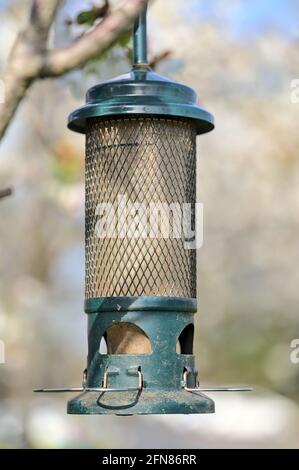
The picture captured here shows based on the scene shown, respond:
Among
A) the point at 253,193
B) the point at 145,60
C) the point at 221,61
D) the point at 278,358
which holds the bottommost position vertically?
the point at 278,358

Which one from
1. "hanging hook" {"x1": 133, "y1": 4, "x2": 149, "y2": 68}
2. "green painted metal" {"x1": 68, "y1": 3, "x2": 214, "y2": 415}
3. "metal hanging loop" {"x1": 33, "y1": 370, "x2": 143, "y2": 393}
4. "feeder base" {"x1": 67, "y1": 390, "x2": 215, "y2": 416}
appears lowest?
A: "feeder base" {"x1": 67, "y1": 390, "x2": 215, "y2": 416}

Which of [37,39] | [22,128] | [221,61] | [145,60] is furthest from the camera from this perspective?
[221,61]

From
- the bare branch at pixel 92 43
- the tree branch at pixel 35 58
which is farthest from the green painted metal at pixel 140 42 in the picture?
the tree branch at pixel 35 58

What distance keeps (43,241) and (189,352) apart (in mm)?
4706

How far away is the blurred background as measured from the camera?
7.79 metres

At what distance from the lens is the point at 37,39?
6.75ft

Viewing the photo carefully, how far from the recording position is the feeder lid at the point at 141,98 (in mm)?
3658

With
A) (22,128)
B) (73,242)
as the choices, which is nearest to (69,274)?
(73,242)

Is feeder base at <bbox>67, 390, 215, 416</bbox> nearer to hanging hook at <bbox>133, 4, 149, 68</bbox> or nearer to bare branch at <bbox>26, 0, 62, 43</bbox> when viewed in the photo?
hanging hook at <bbox>133, 4, 149, 68</bbox>

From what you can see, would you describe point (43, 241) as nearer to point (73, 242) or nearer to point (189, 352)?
point (73, 242)

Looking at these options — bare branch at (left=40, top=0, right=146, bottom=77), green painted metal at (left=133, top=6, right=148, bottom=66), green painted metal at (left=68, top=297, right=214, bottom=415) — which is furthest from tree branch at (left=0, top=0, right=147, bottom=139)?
green painted metal at (left=68, top=297, right=214, bottom=415)

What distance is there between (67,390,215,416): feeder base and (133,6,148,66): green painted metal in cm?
107

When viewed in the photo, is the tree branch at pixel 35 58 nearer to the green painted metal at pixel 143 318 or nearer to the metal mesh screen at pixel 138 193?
the green painted metal at pixel 143 318

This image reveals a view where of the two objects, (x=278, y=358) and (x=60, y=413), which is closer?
(x=60, y=413)
